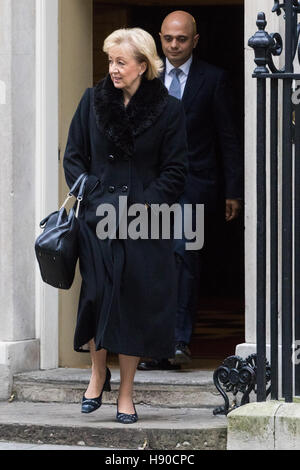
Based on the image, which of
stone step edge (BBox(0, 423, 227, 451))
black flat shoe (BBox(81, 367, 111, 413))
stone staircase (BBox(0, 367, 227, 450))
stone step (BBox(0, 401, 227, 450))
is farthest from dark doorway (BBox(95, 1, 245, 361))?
stone step edge (BBox(0, 423, 227, 451))

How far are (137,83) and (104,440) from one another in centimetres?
176

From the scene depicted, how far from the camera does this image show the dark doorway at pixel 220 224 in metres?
11.7

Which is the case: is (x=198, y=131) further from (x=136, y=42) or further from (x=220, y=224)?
(x=220, y=224)

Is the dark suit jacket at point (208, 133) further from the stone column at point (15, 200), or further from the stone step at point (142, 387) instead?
the stone step at point (142, 387)

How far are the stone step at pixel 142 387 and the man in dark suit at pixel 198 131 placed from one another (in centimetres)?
35

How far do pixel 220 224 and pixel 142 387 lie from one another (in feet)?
23.3

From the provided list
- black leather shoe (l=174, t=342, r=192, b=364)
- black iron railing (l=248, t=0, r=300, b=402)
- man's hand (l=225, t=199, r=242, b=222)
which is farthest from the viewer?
man's hand (l=225, t=199, r=242, b=222)

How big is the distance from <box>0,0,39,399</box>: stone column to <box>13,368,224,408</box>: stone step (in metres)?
0.15

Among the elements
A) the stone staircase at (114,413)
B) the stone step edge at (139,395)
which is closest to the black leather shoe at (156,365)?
the stone staircase at (114,413)

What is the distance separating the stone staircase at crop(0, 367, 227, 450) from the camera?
20.2ft

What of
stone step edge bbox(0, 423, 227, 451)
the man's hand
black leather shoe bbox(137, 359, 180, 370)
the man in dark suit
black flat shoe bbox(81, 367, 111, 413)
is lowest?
stone step edge bbox(0, 423, 227, 451)

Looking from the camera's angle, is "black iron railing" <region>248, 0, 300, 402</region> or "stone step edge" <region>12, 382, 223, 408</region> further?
"stone step edge" <region>12, 382, 223, 408</region>

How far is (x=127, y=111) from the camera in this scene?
6395 millimetres

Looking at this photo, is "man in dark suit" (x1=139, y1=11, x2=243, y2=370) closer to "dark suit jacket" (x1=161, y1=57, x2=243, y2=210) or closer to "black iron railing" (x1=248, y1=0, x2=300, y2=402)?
"dark suit jacket" (x1=161, y1=57, x2=243, y2=210)
